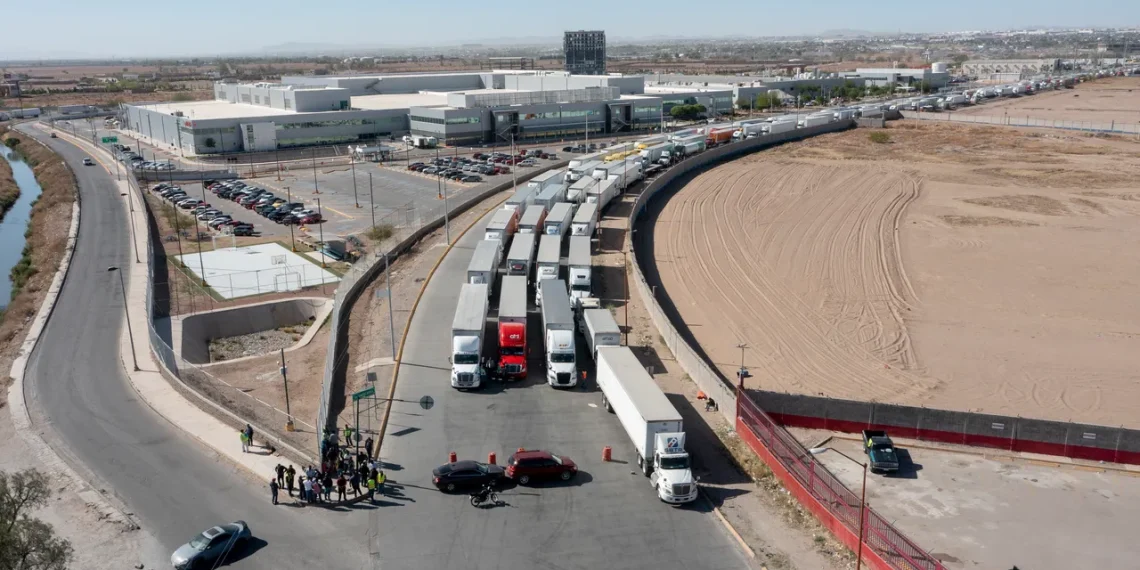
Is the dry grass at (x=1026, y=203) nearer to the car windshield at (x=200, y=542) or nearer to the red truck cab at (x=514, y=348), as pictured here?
the red truck cab at (x=514, y=348)

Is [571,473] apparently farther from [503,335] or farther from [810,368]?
[810,368]

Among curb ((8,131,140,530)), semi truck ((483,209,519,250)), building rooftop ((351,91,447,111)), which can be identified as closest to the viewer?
curb ((8,131,140,530))

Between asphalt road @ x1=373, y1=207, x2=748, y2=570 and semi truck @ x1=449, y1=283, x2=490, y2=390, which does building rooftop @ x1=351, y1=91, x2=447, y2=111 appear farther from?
asphalt road @ x1=373, y1=207, x2=748, y2=570

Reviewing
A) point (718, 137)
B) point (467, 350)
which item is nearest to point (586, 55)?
point (718, 137)

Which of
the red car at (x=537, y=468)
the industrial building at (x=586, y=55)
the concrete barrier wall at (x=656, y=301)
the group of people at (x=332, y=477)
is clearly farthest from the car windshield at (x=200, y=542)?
the industrial building at (x=586, y=55)

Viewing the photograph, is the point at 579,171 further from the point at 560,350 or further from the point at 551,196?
the point at 560,350

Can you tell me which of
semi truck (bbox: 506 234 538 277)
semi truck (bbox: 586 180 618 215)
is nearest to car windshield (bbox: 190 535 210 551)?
semi truck (bbox: 506 234 538 277)
